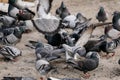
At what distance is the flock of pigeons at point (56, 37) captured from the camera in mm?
8898

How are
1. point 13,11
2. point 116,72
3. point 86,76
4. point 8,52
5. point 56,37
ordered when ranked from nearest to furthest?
point 86,76, point 116,72, point 8,52, point 56,37, point 13,11

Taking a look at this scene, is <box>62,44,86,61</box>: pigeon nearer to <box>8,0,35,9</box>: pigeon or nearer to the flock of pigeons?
the flock of pigeons

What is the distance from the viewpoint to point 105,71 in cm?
930

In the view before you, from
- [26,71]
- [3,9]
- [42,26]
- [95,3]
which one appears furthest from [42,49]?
[95,3]

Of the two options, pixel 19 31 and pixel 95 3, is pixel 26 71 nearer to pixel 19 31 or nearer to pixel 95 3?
pixel 19 31

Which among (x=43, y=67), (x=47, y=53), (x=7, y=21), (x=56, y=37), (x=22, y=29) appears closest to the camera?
(x=43, y=67)

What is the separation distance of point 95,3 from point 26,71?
7002 millimetres

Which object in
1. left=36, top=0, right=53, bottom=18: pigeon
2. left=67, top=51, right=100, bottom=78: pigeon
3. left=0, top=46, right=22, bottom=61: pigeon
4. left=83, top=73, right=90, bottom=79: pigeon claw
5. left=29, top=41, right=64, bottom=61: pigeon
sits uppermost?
left=36, top=0, right=53, bottom=18: pigeon

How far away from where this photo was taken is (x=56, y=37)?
35.0ft

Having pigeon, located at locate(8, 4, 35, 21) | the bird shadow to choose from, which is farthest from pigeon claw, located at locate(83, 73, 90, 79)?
pigeon, located at locate(8, 4, 35, 21)

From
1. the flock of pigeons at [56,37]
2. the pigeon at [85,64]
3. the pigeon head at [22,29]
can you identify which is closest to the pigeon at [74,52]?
the flock of pigeons at [56,37]

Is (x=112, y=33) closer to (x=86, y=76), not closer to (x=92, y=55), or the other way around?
(x=92, y=55)

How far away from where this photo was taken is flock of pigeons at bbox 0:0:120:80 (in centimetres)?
890

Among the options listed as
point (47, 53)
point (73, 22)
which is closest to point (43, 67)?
point (47, 53)
